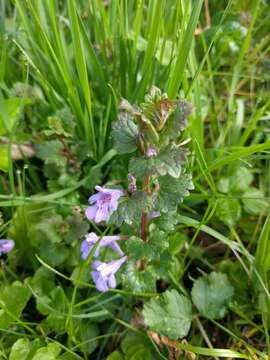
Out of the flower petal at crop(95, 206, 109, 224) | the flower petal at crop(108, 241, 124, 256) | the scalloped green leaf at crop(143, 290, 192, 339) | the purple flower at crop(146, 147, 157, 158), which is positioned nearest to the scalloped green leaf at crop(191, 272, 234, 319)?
the scalloped green leaf at crop(143, 290, 192, 339)

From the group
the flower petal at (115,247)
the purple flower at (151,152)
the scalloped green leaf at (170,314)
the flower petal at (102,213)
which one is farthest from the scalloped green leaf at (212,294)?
the purple flower at (151,152)

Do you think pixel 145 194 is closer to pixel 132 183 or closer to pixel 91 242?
pixel 132 183

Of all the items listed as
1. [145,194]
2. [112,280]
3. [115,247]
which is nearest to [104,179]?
[115,247]

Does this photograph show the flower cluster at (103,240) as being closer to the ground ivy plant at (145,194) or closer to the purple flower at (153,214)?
the ground ivy plant at (145,194)

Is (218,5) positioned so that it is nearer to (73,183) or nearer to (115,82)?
(115,82)

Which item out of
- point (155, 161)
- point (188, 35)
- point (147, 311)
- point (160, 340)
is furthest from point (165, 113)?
point (160, 340)
